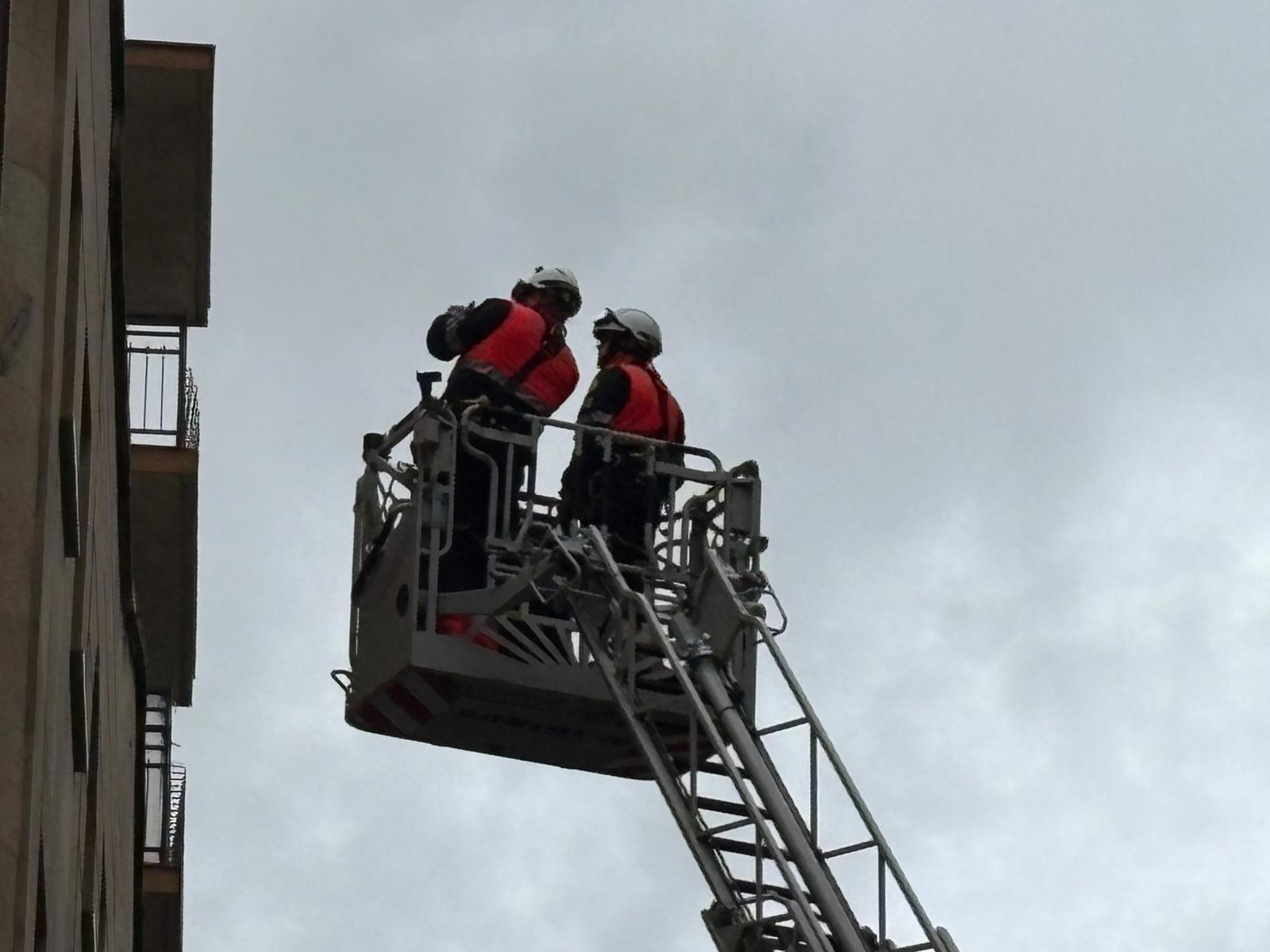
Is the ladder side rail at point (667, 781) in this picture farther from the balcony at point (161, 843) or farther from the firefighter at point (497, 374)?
the balcony at point (161, 843)

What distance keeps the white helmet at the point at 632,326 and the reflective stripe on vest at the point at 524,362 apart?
432 millimetres

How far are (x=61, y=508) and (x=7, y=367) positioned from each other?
1.40 metres

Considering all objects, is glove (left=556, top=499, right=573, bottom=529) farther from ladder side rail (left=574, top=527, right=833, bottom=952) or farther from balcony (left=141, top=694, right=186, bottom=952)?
balcony (left=141, top=694, right=186, bottom=952)

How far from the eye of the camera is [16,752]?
12125 mm

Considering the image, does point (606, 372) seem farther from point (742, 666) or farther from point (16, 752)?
point (16, 752)

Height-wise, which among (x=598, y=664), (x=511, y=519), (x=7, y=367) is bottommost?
(x=7, y=367)

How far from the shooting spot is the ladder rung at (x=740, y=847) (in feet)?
57.8

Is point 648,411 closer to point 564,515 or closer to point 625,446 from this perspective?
point 625,446

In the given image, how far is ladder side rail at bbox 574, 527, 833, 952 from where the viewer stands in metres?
17.0

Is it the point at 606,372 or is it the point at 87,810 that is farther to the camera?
the point at 606,372

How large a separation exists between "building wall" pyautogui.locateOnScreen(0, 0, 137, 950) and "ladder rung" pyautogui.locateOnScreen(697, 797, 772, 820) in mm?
3544

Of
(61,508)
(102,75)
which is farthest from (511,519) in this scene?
(61,508)

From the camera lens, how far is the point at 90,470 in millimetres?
15055

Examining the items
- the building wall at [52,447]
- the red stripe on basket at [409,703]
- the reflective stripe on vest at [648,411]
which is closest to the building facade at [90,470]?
the building wall at [52,447]
